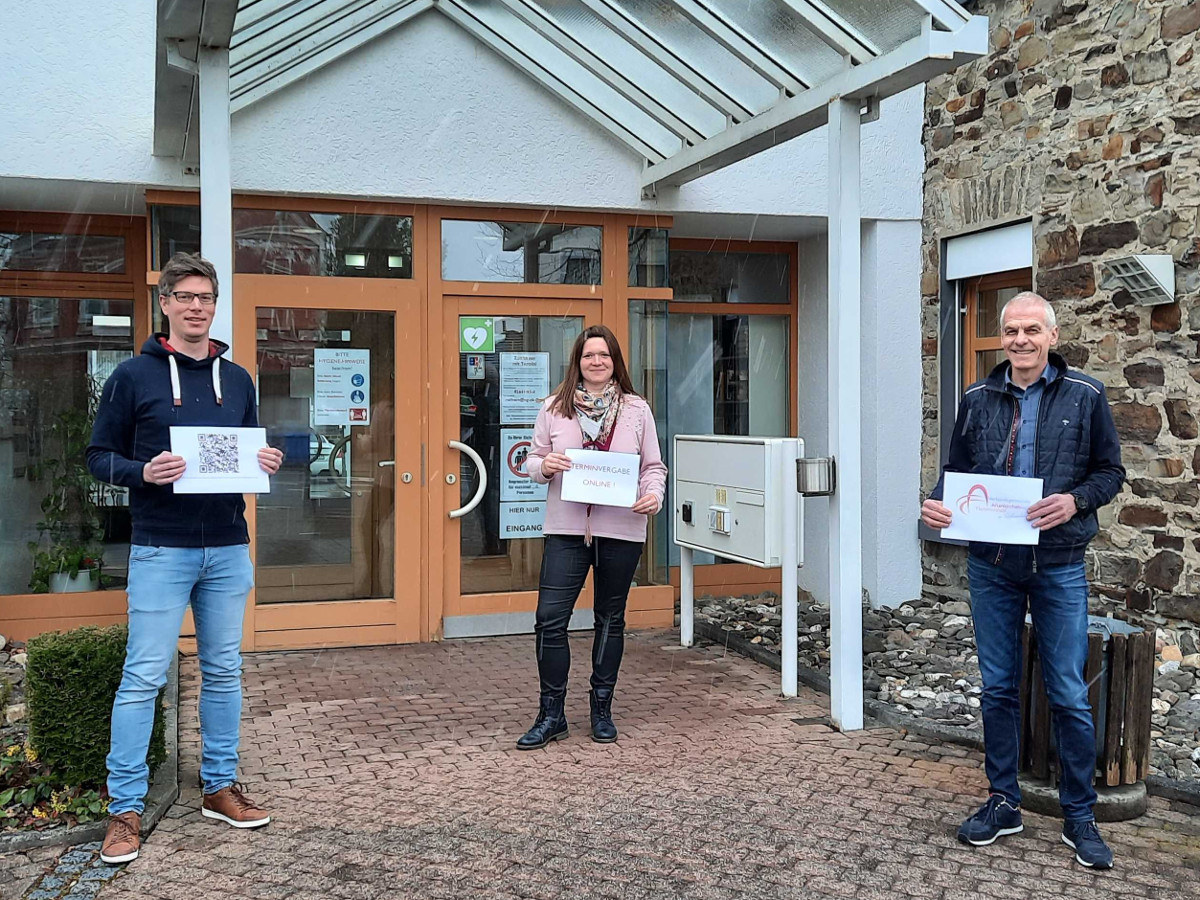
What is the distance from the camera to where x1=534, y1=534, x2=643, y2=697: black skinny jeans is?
18.1 ft

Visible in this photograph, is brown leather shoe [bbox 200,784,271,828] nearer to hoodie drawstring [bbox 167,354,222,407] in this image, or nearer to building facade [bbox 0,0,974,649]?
hoodie drawstring [bbox 167,354,222,407]

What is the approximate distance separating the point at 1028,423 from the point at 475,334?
14.4 feet

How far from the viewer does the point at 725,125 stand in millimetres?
7105

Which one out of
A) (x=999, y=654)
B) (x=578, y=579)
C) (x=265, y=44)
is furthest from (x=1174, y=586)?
(x=265, y=44)

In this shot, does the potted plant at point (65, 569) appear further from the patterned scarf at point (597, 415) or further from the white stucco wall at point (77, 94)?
the patterned scarf at point (597, 415)

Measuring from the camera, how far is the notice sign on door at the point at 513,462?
808cm

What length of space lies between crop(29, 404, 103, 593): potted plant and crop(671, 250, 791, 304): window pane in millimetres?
4432

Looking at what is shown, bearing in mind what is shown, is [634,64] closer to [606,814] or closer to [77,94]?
[77,94]

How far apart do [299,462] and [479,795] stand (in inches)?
135

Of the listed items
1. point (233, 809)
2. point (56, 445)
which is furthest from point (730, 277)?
point (233, 809)

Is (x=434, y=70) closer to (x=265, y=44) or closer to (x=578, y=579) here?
(x=265, y=44)

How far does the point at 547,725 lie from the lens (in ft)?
18.3

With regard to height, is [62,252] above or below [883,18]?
below

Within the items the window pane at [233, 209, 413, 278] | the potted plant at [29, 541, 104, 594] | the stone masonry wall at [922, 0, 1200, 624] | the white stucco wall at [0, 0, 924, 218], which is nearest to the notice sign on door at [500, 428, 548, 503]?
the window pane at [233, 209, 413, 278]
